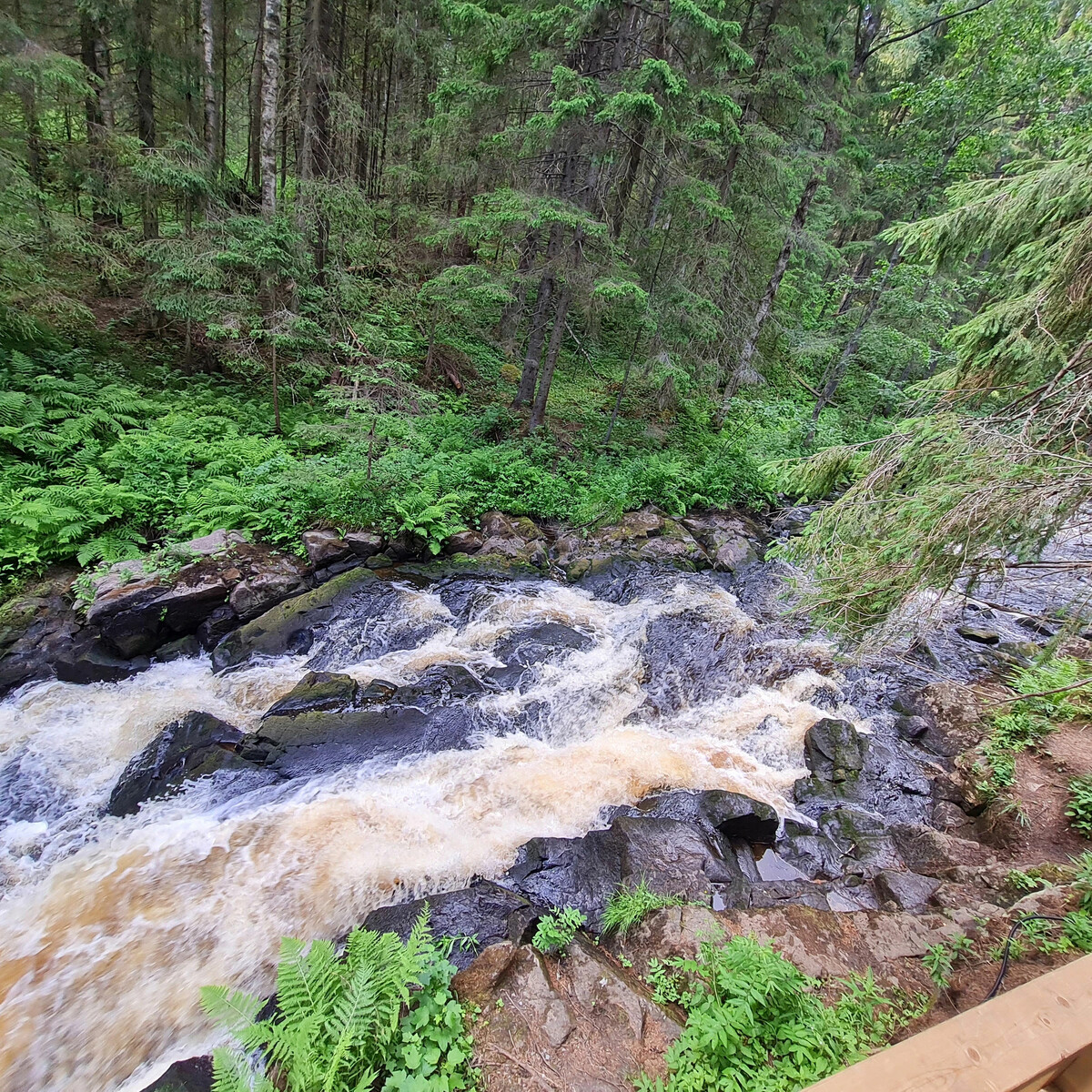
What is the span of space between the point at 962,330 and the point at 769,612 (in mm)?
6018

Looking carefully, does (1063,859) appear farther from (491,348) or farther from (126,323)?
(126,323)

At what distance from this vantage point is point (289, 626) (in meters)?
7.89

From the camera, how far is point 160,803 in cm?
547

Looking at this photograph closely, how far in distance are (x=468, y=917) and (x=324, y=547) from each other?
20.7 ft

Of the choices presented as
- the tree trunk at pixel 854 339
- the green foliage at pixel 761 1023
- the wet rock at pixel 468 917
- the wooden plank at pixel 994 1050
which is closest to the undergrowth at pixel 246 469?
the tree trunk at pixel 854 339

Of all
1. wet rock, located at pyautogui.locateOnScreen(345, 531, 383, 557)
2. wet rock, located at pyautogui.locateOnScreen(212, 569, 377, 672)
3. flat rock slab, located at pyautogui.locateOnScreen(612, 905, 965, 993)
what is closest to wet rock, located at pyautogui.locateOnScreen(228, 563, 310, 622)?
wet rock, located at pyautogui.locateOnScreen(212, 569, 377, 672)

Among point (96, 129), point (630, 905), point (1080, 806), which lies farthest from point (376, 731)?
point (96, 129)

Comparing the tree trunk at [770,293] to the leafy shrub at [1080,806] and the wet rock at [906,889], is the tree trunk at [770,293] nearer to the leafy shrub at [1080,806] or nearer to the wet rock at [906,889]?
the leafy shrub at [1080,806]

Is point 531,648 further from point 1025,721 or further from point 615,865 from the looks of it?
point 1025,721

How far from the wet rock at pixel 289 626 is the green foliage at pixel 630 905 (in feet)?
17.9

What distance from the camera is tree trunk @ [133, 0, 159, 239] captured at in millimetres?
10539

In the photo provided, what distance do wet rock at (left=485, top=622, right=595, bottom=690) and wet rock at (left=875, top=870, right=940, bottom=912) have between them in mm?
4641

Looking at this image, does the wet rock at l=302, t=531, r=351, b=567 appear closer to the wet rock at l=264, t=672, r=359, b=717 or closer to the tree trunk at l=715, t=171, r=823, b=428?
the wet rock at l=264, t=672, r=359, b=717

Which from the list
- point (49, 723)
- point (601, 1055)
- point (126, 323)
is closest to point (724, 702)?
point (601, 1055)
